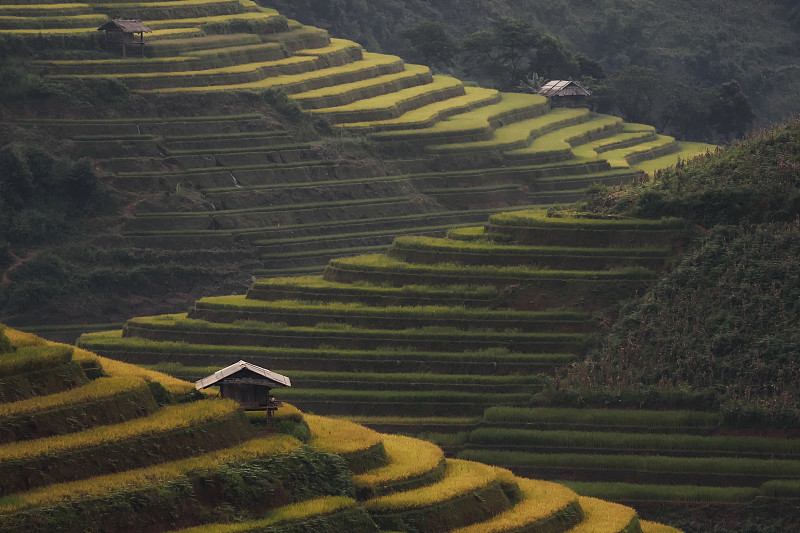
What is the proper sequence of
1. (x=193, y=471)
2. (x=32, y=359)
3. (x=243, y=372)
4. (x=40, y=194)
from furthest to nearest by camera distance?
1. (x=40, y=194)
2. (x=243, y=372)
3. (x=32, y=359)
4. (x=193, y=471)

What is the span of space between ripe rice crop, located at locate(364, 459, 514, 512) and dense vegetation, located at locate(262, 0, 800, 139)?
198 feet

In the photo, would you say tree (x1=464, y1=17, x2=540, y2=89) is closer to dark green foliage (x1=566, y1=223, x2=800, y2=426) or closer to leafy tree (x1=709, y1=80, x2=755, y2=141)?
leafy tree (x1=709, y1=80, x2=755, y2=141)

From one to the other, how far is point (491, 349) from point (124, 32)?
32133 mm

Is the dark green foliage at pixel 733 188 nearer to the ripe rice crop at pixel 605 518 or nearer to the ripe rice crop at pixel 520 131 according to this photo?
the ripe rice crop at pixel 605 518

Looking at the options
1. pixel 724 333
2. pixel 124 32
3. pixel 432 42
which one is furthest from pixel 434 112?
pixel 724 333

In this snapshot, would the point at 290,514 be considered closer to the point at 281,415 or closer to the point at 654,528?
the point at 281,415

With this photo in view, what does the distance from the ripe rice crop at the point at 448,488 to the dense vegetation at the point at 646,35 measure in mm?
60419

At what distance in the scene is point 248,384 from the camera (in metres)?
28.9

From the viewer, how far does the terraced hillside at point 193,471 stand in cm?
2411

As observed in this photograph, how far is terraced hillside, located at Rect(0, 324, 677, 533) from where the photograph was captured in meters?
24.1

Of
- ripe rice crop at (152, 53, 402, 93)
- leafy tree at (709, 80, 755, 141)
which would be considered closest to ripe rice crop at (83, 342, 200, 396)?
ripe rice crop at (152, 53, 402, 93)

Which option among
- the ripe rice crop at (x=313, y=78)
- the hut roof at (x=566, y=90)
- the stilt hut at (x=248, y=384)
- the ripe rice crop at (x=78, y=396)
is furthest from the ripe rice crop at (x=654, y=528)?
the hut roof at (x=566, y=90)

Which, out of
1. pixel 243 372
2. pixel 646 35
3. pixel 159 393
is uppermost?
pixel 646 35

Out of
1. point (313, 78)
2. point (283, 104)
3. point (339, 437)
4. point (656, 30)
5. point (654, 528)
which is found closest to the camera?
point (339, 437)
